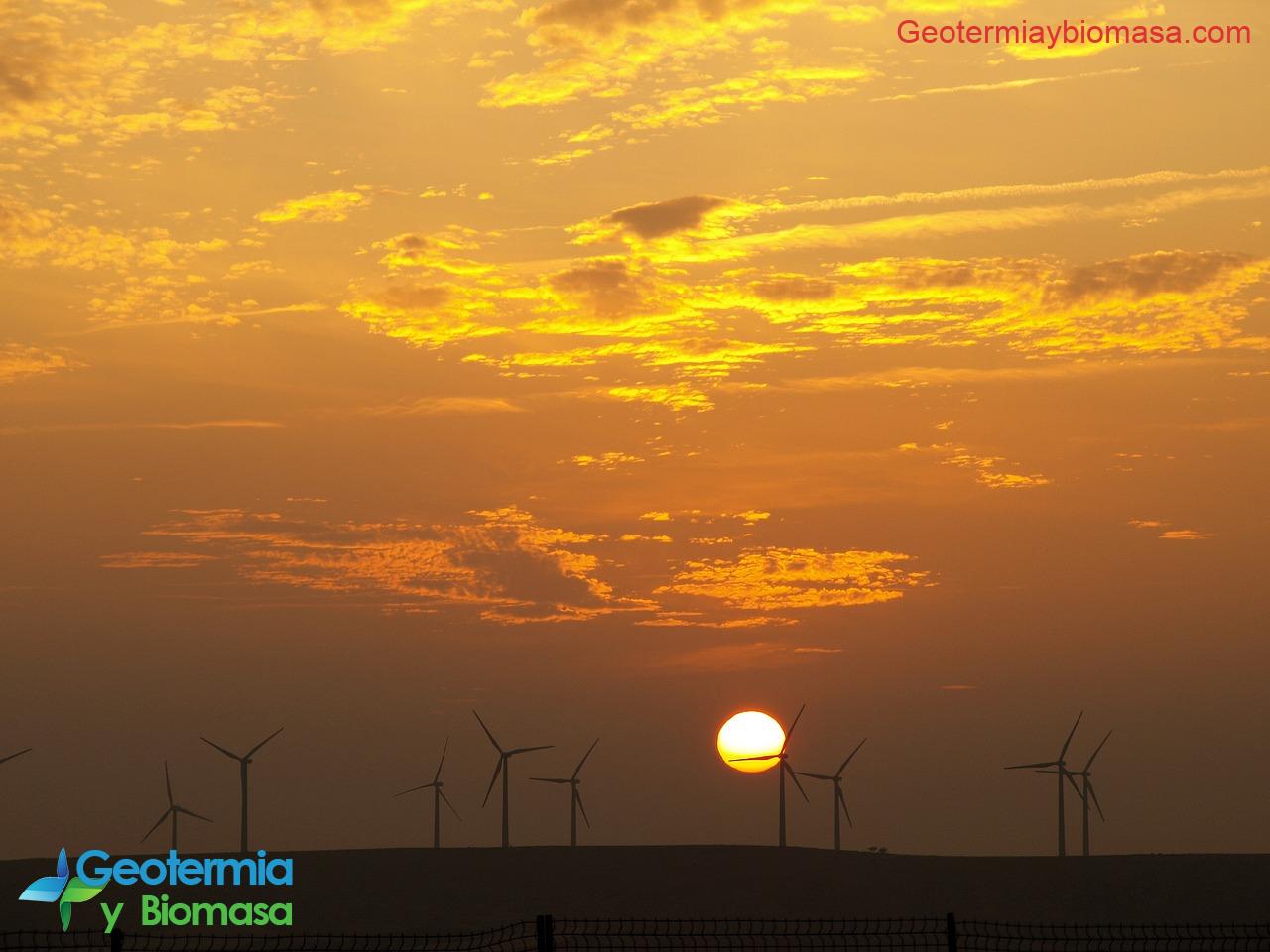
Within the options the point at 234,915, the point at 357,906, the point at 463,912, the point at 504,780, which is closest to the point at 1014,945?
the point at 463,912

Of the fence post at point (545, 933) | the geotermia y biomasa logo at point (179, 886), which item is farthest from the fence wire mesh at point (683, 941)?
the geotermia y biomasa logo at point (179, 886)

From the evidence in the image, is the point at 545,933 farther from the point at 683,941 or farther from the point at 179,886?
the point at 179,886

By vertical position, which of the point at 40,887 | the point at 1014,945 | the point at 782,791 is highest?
the point at 782,791

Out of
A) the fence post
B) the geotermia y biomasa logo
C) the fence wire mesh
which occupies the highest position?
the geotermia y biomasa logo

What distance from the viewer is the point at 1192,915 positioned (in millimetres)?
101062

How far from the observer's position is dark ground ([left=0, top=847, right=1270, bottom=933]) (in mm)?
99375

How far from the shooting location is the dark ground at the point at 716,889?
3912 inches

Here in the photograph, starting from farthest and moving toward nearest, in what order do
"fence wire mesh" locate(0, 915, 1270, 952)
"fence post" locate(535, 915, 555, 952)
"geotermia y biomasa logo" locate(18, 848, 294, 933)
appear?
1. "geotermia y biomasa logo" locate(18, 848, 294, 933)
2. "fence wire mesh" locate(0, 915, 1270, 952)
3. "fence post" locate(535, 915, 555, 952)

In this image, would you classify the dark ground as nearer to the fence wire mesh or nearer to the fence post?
the fence wire mesh

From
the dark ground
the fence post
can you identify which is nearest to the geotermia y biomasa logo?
the dark ground

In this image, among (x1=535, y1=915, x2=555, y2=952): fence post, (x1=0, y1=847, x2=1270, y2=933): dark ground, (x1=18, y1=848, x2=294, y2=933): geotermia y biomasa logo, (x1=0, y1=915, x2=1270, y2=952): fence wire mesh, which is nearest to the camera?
(x1=535, y1=915, x2=555, y2=952): fence post

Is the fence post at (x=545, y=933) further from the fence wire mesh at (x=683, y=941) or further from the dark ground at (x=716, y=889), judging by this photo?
the dark ground at (x=716, y=889)

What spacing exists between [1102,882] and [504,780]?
59.4 metres

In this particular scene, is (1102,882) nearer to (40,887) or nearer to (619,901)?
(619,901)
